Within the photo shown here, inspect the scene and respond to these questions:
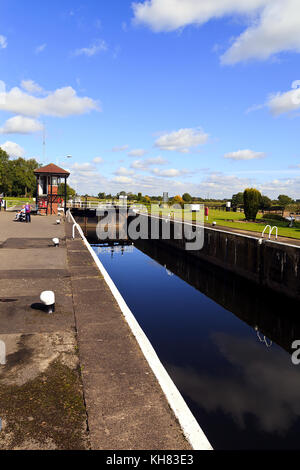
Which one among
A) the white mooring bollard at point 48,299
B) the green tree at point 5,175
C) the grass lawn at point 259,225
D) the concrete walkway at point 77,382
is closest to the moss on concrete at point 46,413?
the concrete walkway at point 77,382

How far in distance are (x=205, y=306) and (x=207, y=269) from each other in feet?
27.4

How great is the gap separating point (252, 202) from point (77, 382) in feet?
96.0

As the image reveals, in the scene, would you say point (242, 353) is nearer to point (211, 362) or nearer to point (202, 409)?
point (211, 362)

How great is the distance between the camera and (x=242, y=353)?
9336 mm

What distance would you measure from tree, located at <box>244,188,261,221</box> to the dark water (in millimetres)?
14121

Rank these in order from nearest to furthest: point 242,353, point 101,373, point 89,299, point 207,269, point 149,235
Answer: point 101,373 < point 89,299 < point 242,353 < point 207,269 < point 149,235

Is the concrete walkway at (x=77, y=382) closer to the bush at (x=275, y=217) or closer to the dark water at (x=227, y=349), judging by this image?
the dark water at (x=227, y=349)

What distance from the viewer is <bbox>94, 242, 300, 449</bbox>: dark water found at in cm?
602
